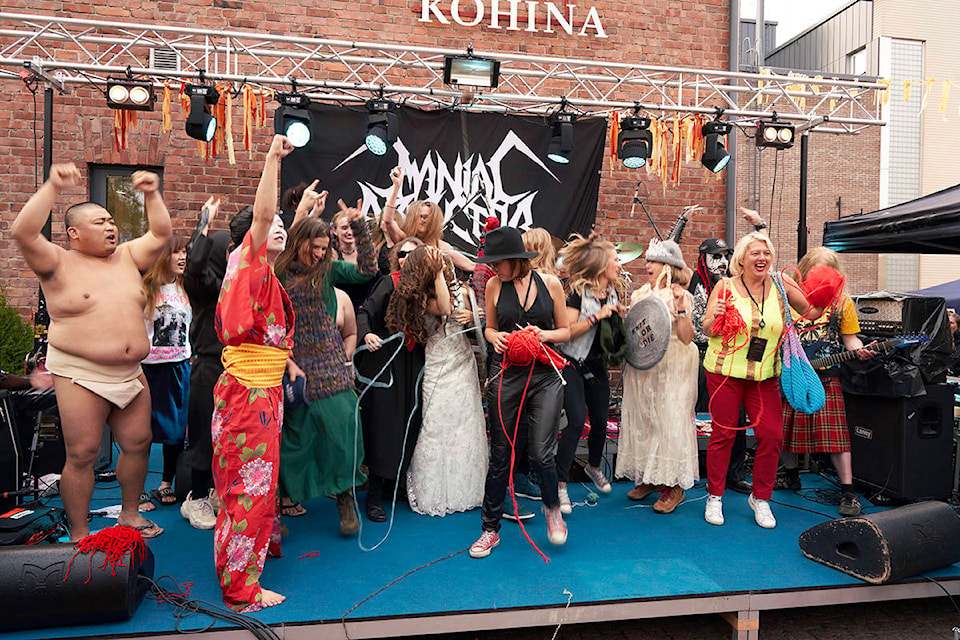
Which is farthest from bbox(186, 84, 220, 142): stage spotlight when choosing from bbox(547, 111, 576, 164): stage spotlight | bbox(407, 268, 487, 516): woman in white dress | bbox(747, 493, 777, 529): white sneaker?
bbox(747, 493, 777, 529): white sneaker

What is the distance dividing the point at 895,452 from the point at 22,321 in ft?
25.5

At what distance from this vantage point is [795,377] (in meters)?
3.99

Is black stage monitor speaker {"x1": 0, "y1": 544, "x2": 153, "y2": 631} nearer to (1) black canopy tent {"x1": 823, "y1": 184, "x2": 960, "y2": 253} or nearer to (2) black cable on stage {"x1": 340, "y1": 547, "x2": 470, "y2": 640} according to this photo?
(2) black cable on stage {"x1": 340, "y1": 547, "x2": 470, "y2": 640}

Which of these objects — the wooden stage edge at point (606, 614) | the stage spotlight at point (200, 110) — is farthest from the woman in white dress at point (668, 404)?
the stage spotlight at point (200, 110)

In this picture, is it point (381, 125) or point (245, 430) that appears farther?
point (381, 125)

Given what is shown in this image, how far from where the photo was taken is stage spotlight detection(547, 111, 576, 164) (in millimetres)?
6484

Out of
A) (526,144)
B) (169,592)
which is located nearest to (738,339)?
(169,592)

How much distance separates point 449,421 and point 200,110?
3744mm

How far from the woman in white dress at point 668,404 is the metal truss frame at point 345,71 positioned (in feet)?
8.84

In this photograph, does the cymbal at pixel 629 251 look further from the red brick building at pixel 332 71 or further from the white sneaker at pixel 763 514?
the white sneaker at pixel 763 514

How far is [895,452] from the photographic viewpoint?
4.29 m

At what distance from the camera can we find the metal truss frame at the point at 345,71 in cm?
563

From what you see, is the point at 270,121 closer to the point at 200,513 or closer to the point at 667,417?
the point at 200,513

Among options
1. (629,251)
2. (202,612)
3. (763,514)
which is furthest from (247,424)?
(629,251)
